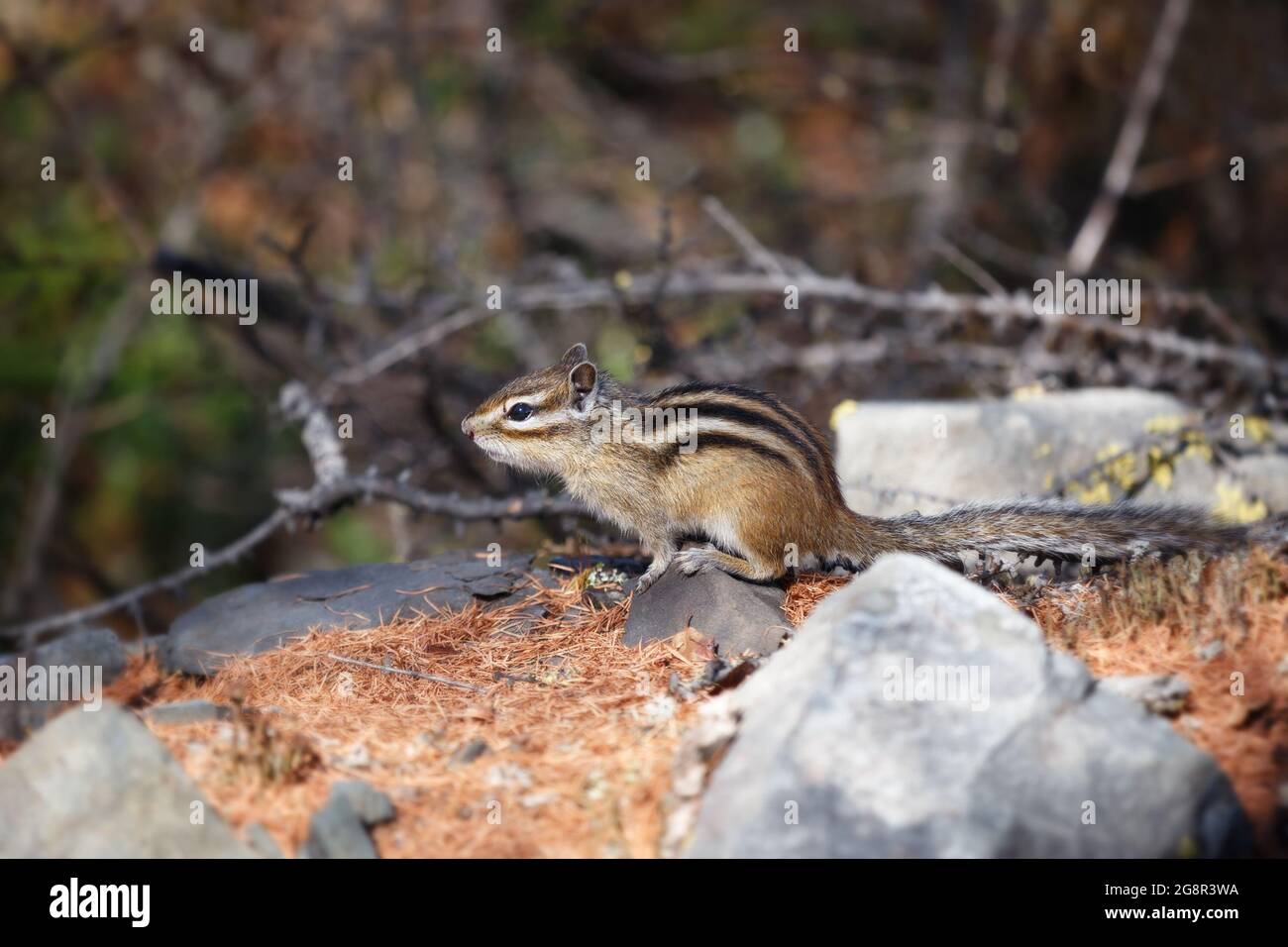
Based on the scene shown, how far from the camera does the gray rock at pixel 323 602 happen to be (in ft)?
15.4

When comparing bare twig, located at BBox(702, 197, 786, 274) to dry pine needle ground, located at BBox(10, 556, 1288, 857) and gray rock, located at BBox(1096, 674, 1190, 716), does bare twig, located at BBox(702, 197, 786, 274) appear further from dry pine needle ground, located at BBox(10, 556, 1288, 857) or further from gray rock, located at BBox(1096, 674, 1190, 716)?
gray rock, located at BBox(1096, 674, 1190, 716)

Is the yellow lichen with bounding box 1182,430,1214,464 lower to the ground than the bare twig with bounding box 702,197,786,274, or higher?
lower

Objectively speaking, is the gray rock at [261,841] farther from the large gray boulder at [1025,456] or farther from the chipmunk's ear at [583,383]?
the large gray boulder at [1025,456]

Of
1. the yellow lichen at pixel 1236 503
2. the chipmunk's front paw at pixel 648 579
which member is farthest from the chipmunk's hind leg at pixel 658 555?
the yellow lichen at pixel 1236 503

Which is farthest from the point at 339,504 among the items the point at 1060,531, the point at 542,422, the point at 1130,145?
the point at 1130,145

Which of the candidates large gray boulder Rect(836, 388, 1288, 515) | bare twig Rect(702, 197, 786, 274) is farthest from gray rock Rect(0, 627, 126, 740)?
bare twig Rect(702, 197, 786, 274)

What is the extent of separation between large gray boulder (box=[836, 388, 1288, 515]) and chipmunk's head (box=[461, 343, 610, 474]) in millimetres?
1416

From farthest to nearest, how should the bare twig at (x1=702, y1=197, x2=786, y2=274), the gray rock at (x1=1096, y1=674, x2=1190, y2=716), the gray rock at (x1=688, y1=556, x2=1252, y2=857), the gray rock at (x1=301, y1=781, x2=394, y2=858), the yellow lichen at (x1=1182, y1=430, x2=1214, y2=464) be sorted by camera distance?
1. the bare twig at (x1=702, y1=197, x2=786, y2=274)
2. the yellow lichen at (x1=1182, y1=430, x2=1214, y2=464)
3. the gray rock at (x1=1096, y1=674, x2=1190, y2=716)
4. the gray rock at (x1=301, y1=781, x2=394, y2=858)
5. the gray rock at (x1=688, y1=556, x2=1252, y2=857)

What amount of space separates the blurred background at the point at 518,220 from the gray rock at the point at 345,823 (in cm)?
315

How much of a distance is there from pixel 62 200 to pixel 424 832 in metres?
11.4

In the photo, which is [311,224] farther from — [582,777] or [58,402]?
[58,402]

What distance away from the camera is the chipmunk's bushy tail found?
434cm

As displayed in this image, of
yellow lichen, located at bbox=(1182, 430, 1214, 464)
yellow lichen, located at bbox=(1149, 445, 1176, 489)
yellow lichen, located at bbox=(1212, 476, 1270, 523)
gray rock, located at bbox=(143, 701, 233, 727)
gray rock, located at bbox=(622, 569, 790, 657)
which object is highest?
yellow lichen, located at bbox=(1182, 430, 1214, 464)

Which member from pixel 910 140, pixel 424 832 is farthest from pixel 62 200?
pixel 424 832
